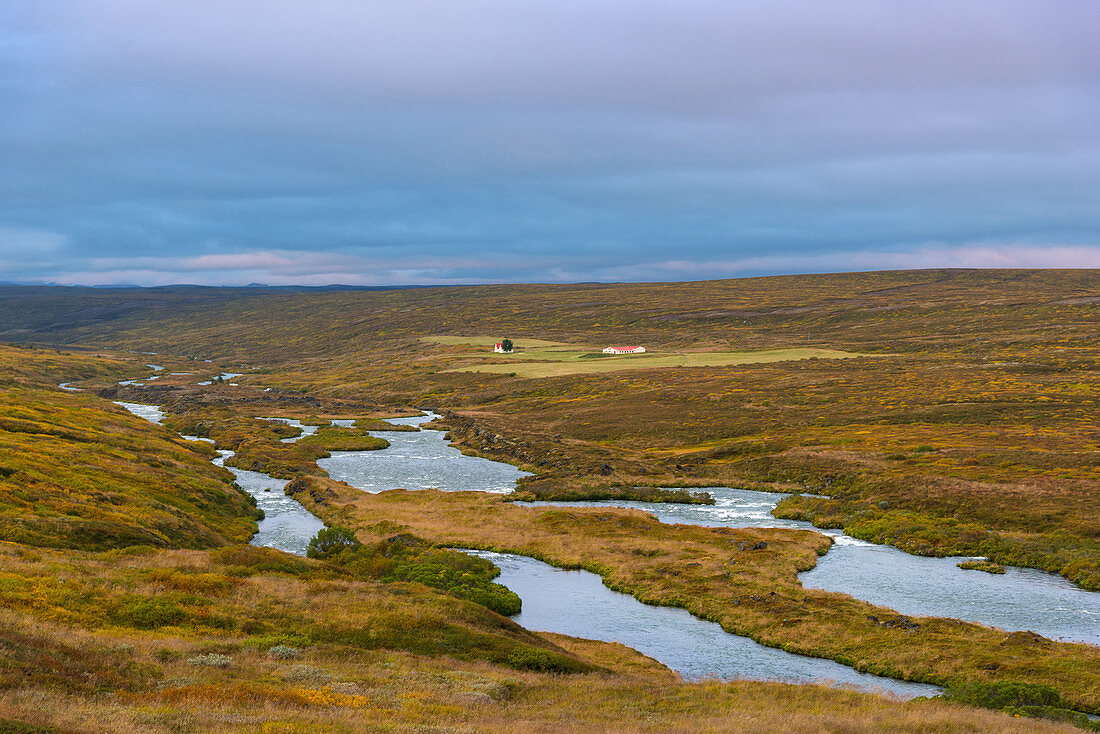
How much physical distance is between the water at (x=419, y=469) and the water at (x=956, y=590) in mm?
38946

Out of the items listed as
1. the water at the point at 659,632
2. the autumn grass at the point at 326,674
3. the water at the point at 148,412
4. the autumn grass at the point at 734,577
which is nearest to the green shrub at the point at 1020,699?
the autumn grass at the point at 326,674

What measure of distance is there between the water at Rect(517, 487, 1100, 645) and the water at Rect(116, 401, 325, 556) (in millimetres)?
39473

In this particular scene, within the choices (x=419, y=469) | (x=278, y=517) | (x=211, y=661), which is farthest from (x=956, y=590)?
(x=419, y=469)

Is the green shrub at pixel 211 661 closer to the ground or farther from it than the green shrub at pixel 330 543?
farther from it

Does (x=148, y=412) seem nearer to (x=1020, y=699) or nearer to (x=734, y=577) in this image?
(x=734, y=577)

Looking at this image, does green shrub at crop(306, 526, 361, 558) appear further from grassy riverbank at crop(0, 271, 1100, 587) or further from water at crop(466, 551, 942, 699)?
grassy riverbank at crop(0, 271, 1100, 587)

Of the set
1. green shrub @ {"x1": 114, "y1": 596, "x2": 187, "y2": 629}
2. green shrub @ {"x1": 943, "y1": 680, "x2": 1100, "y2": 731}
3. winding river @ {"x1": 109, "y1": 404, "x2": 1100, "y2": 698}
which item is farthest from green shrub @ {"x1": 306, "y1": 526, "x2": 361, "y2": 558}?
green shrub @ {"x1": 943, "y1": 680, "x2": 1100, "y2": 731}

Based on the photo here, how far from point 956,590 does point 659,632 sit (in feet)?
68.4

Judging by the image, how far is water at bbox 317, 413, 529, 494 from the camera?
8888 cm

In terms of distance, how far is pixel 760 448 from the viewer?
97375 mm

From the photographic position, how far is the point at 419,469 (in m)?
98.3

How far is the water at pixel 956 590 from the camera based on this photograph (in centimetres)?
4444

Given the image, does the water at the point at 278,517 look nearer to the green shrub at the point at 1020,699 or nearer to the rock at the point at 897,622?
the rock at the point at 897,622

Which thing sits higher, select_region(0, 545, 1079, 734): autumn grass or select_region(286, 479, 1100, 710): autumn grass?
select_region(0, 545, 1079, 734): autumn grass
